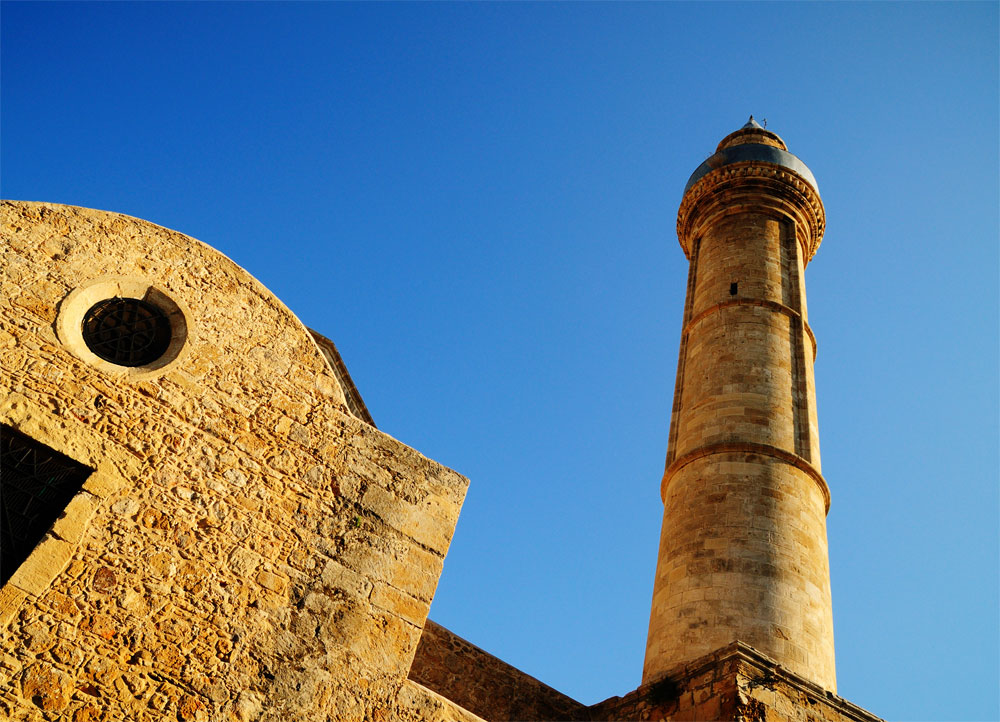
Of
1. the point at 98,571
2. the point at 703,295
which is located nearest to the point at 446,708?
the point at 98,571

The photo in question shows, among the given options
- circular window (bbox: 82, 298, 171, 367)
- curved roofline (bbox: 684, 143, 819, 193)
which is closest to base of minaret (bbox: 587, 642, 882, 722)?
circular window (bbox: 82, 298, 171, 367)

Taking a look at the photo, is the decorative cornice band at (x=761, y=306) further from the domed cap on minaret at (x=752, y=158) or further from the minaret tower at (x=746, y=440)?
the domed cap on minaret at (x=752, y=158)

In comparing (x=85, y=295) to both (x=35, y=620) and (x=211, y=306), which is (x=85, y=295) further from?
(x=35, y=620)

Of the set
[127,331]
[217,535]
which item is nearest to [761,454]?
[217,535]

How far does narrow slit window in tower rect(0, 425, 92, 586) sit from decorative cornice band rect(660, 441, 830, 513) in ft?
20.9

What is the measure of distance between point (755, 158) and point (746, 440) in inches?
201

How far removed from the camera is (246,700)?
4.95m

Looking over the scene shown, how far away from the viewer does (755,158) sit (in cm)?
1252

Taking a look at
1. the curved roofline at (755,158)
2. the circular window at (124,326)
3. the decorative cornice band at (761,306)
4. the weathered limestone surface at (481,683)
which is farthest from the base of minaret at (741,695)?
the curved roofline at (755,158)

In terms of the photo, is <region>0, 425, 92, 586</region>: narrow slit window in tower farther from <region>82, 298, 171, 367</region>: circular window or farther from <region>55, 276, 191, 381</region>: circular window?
<region>82, 298, 171, 367</region>: circular window

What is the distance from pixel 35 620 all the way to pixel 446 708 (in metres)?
2.50

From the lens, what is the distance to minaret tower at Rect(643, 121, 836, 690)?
803 centimetres

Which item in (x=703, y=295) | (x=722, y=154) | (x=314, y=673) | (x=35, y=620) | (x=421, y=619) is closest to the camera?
(x=35, y=620)

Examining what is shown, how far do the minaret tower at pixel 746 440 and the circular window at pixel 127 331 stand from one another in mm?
4902
